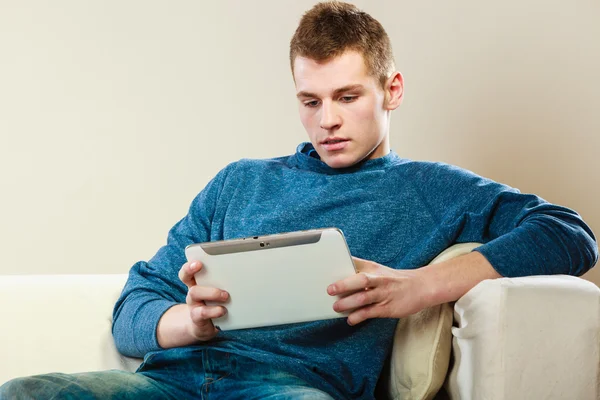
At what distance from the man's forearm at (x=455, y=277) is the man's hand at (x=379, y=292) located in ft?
0.05

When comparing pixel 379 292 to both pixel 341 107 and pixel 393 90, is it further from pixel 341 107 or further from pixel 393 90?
pixel 393 90

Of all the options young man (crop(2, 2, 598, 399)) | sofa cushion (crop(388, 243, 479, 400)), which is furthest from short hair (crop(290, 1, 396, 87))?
sofa cushion (crop(388, 243, 479, 400))

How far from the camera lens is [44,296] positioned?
1621mm

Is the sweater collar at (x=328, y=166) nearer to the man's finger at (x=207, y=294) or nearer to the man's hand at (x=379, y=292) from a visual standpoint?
the man's hand at (x=379, y=292)

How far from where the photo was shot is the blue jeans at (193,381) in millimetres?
1256

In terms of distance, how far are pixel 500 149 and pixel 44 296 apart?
1.34 m

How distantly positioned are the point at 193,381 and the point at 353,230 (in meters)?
0.43

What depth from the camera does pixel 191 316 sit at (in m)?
1.33

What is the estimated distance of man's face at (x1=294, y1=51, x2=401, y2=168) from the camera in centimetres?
160

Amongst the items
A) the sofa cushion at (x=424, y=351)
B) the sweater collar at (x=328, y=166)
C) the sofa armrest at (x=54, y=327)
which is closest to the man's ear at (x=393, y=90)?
the sweater collar at (x=328, y=166)

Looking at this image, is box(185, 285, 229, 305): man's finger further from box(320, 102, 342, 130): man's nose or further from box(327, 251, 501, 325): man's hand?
box(320, 102, 342, 130): man's nose

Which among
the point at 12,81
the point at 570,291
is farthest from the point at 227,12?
the point at 570,291

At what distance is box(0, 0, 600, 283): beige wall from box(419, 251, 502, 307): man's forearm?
3.21 ft

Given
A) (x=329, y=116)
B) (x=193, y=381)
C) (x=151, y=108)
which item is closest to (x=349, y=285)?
(x=193, y=381)
